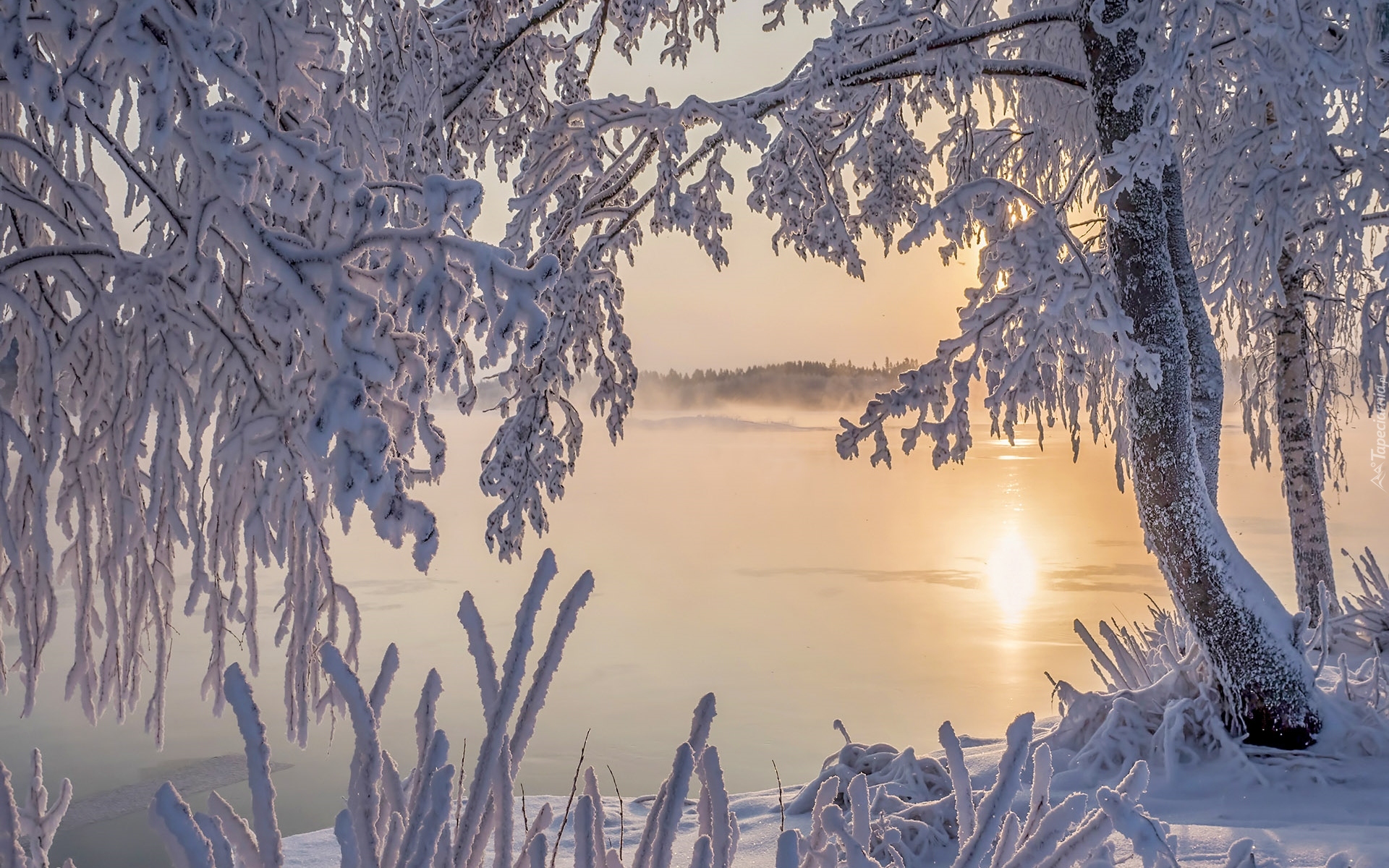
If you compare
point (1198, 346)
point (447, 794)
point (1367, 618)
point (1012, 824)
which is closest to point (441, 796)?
point (447, 794)

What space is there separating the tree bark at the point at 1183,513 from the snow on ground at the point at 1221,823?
549mm

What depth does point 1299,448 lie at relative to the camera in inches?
372

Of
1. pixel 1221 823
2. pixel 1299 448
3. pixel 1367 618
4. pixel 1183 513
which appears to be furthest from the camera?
pixel 1299 448

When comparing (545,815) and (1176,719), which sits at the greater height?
(545,815)

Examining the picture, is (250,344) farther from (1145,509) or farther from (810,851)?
(1145,509)

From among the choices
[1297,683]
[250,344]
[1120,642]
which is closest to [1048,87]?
[1120,642]

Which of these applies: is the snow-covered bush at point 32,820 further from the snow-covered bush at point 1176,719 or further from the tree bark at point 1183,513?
the tree bark at point 1183,513

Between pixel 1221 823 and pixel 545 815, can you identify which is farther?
pixel 1221 823

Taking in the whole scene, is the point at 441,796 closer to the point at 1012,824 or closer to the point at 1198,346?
the point at 1012,824

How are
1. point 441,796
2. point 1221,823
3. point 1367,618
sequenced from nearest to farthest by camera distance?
point 441,796 < point 1221,823 < point 1367,618

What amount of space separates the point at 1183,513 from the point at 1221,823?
173 centimetres

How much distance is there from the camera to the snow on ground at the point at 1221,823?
151 inches

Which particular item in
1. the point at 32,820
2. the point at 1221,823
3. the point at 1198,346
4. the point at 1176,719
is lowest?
the point at 1221,823

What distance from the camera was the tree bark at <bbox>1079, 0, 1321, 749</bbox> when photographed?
5543 millimetres
